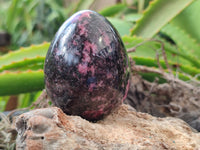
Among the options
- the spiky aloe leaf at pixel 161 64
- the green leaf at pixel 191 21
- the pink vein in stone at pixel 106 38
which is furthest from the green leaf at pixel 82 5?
the pink vein in stone at pixel 106 38

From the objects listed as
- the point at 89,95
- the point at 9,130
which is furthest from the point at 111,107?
the point at 9,130

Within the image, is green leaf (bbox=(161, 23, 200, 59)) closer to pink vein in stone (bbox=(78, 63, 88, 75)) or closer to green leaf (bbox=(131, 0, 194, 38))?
green leaf (bbox=(131, 0, 194, 38))

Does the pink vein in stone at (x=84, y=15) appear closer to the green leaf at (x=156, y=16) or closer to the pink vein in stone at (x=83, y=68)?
the pink vein in stone at (x=83, y=68)

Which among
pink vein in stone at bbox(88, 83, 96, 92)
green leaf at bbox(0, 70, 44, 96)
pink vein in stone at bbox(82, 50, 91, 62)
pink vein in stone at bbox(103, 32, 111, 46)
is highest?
pink vein in stone at bbox(103, 32, 111, 46)

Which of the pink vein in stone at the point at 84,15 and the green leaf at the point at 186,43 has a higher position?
the pink vein in stone at the point at 84,15

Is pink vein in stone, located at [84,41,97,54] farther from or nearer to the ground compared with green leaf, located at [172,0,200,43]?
farther from the ground

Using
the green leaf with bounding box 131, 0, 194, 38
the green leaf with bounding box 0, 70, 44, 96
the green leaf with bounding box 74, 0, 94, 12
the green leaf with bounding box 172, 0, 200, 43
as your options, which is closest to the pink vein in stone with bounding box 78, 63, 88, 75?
the green leaf with bounding box 0, 70, 44, 96
